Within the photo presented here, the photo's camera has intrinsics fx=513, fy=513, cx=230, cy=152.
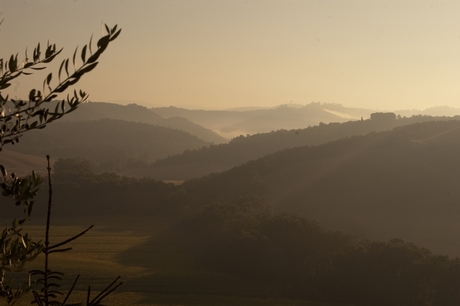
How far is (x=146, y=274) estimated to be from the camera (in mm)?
48500

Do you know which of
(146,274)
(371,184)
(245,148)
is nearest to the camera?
(146,274)

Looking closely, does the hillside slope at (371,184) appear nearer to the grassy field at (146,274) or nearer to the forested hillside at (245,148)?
the grassy field at (146,274)

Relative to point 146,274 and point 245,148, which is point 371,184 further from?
point 245,148

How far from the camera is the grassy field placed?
42.2 metres

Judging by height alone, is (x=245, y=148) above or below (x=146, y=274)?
above

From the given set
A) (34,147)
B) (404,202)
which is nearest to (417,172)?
(404,202)

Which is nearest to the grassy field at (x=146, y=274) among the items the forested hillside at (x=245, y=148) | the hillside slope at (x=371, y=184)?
the hillside slope at (x=371, y=184)

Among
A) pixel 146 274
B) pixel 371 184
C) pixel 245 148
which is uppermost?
pixel 245 148

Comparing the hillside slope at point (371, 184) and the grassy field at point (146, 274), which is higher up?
the hillside slope at point (371, 184)

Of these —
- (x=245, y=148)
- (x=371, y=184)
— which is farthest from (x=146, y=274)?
(x=245, y=148)

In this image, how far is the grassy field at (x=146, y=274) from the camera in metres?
42.2

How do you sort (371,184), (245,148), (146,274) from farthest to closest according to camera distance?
(245,148)
(371,184)
(146,274)

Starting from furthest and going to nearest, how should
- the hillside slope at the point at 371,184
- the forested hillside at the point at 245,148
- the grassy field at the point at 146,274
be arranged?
the forested hillside at the point at 245,148 < the hillside slope at the point at 371,184 < the grassy field at the point at 146,274

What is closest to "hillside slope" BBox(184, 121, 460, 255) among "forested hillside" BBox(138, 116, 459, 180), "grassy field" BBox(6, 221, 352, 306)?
"grassy field" BBox(6, 221, 352, 306)
